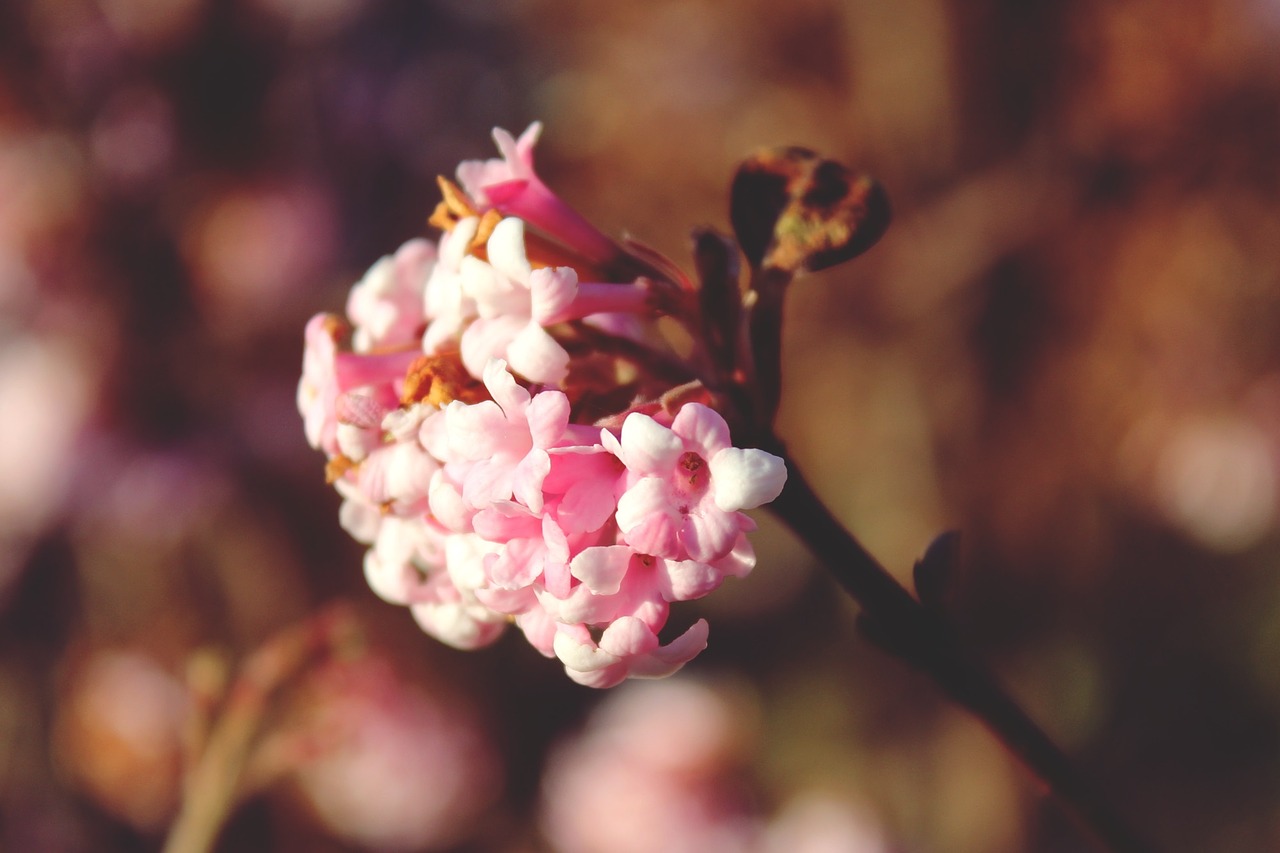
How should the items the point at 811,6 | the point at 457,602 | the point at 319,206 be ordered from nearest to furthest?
the point at 457,602 → the point at 319,206 → the point at 811,6

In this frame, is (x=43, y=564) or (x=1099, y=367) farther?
(x=1099, y=367)

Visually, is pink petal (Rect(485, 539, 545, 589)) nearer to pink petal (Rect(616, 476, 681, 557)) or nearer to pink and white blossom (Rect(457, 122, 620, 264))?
pink petal (Rect(616, 476, 681, 557))

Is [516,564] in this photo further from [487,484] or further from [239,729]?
[239,729]

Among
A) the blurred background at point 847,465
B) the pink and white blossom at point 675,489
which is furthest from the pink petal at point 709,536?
the blurred background at point 847,465

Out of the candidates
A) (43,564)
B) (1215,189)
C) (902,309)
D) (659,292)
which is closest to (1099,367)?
(1215,189)

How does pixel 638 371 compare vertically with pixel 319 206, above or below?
above

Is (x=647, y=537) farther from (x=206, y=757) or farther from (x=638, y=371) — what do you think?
(x=206, y=757)

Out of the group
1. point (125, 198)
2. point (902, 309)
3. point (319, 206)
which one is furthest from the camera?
point (319, 206)

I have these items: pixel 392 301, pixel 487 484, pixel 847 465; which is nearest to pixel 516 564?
pixel 487 484
